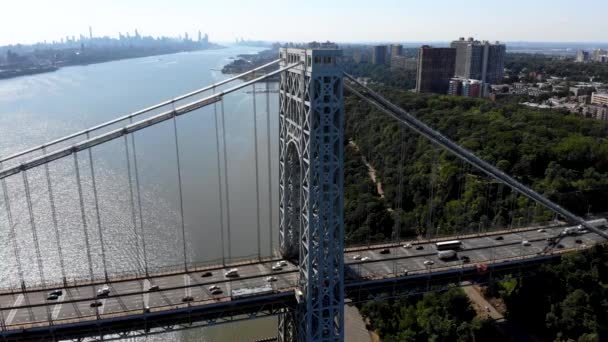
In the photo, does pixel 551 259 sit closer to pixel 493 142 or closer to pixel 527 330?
pixel 527 330

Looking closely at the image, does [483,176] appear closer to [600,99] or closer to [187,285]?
[187,285]

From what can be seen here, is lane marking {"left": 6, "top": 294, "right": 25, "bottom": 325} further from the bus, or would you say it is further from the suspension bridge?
the bus

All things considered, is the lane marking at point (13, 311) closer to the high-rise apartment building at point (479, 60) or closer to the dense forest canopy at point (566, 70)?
the high-rise apartment building at point (479, 60)

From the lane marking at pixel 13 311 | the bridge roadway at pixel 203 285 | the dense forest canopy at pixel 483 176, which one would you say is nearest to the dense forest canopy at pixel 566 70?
the dense forest canopy at pixel 483 176

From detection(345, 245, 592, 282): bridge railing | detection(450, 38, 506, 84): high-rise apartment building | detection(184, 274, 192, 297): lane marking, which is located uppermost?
detection(450, 38, 506, 84): high-rise apartment building

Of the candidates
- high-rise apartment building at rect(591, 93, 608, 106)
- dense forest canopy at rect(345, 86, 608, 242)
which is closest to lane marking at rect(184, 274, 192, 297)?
dense forest canopy at rect(345, 86, 608, 242)

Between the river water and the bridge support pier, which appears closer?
the bridge support pier

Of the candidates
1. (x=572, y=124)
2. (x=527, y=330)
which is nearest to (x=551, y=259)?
(x=527, y=330)
